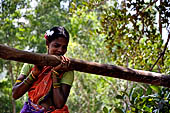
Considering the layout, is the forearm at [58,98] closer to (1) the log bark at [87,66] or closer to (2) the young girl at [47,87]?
(2) the young girl at [47,87]

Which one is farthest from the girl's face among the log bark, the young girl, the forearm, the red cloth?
the log bark

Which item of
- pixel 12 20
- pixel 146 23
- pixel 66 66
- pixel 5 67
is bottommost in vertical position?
pixel 5 67

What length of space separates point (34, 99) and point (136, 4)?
1734mm

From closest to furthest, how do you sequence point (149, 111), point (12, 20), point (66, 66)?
point (66, 66)
point (149, 111)
point (12, 20)

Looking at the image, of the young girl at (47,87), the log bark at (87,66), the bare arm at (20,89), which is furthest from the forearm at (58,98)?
the log bark at (87,66)

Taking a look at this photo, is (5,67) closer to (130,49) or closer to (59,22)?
(59,22)

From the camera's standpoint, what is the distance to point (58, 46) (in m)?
1.85

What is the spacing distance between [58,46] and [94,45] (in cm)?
776

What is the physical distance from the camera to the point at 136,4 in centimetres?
300

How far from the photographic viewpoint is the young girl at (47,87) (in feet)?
5.81

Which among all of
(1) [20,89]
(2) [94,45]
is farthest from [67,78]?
(2) [94,45]

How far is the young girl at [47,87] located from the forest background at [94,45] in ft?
2.59

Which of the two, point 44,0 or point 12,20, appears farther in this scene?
point 44,0

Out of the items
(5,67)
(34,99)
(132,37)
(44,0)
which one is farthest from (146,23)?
(44,0)
